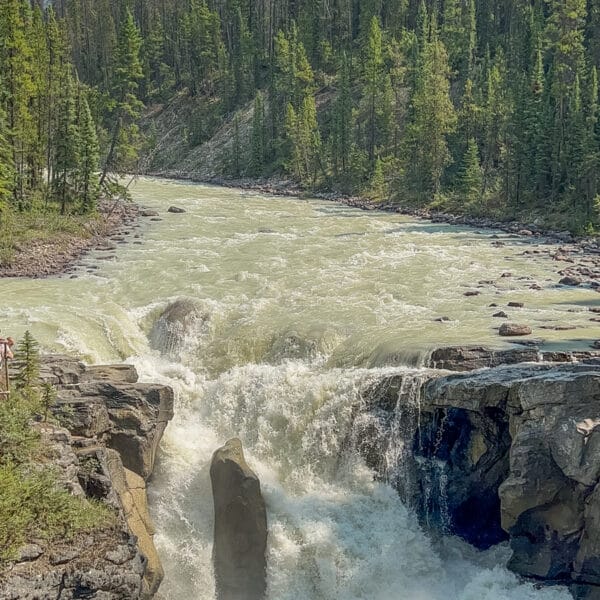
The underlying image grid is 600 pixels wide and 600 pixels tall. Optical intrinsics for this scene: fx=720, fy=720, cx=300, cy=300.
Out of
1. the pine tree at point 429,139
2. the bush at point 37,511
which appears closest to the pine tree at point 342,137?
the pine tree at point 429,139

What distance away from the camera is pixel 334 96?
98250 millimetres

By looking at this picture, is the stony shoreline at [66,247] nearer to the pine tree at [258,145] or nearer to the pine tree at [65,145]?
the pine tree at [65,145]

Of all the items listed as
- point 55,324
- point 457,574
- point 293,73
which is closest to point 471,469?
point 457,574

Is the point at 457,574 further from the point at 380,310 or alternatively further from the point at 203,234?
the point at 203,234

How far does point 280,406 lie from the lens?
21000 millimetres

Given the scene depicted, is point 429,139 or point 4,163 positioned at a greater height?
point 429,139

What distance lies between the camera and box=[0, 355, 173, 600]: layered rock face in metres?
12.8

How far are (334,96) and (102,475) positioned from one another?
8906cm

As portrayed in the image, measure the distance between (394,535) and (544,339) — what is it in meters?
8.02

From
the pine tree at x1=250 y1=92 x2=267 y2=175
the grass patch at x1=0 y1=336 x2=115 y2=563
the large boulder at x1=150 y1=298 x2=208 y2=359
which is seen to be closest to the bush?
the grass patch at x1=0 y1=336 x2=115 y2=563

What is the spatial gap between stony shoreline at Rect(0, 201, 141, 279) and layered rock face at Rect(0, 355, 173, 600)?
1451 cm

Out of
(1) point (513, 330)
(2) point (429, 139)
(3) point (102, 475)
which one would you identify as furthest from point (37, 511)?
(2) point (429, 139)

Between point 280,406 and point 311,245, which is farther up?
point 311,245

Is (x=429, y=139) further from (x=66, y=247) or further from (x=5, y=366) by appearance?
(x=5, y=366)
